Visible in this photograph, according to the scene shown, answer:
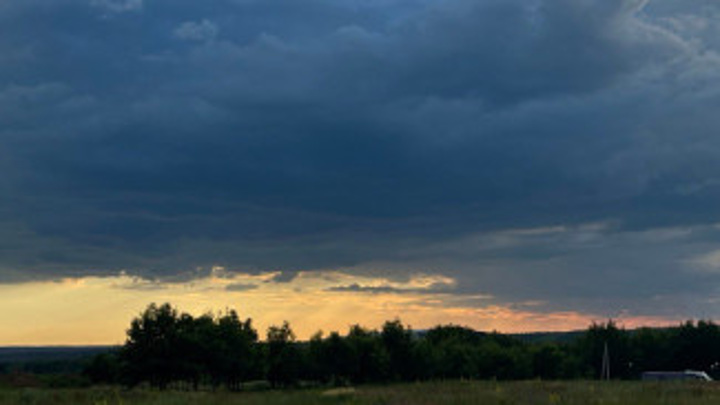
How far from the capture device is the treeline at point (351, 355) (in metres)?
83.1

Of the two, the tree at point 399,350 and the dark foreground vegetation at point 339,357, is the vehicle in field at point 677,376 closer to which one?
the dark foreground vegetation at point 339,357

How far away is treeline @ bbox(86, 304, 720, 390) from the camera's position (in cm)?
8306

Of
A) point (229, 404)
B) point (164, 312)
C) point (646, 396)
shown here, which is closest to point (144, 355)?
point (164, 312)

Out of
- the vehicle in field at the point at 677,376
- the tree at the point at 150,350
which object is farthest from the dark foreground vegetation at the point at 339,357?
the vehicle in field at the point at 677,376

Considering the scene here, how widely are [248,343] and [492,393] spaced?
64.9 metres

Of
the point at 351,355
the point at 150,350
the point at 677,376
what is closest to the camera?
the point at 677,376

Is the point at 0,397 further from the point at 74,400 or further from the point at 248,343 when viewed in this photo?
the point at 248,343

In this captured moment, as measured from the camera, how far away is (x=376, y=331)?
105 meters

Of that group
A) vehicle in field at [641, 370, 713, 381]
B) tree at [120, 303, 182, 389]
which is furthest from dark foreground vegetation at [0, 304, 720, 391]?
vehicle in field at [641, 370, 713, 381]

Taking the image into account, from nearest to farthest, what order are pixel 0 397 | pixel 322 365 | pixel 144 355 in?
pixel 0 397
pixel 144 355
pixel 322 365

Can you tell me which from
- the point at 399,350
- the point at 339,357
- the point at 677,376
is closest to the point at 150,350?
the point at 339,357

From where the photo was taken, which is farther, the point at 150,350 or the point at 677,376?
the point at 150,350

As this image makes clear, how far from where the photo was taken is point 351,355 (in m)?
98.0

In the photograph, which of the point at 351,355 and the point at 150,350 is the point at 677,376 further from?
the point at 150,350
